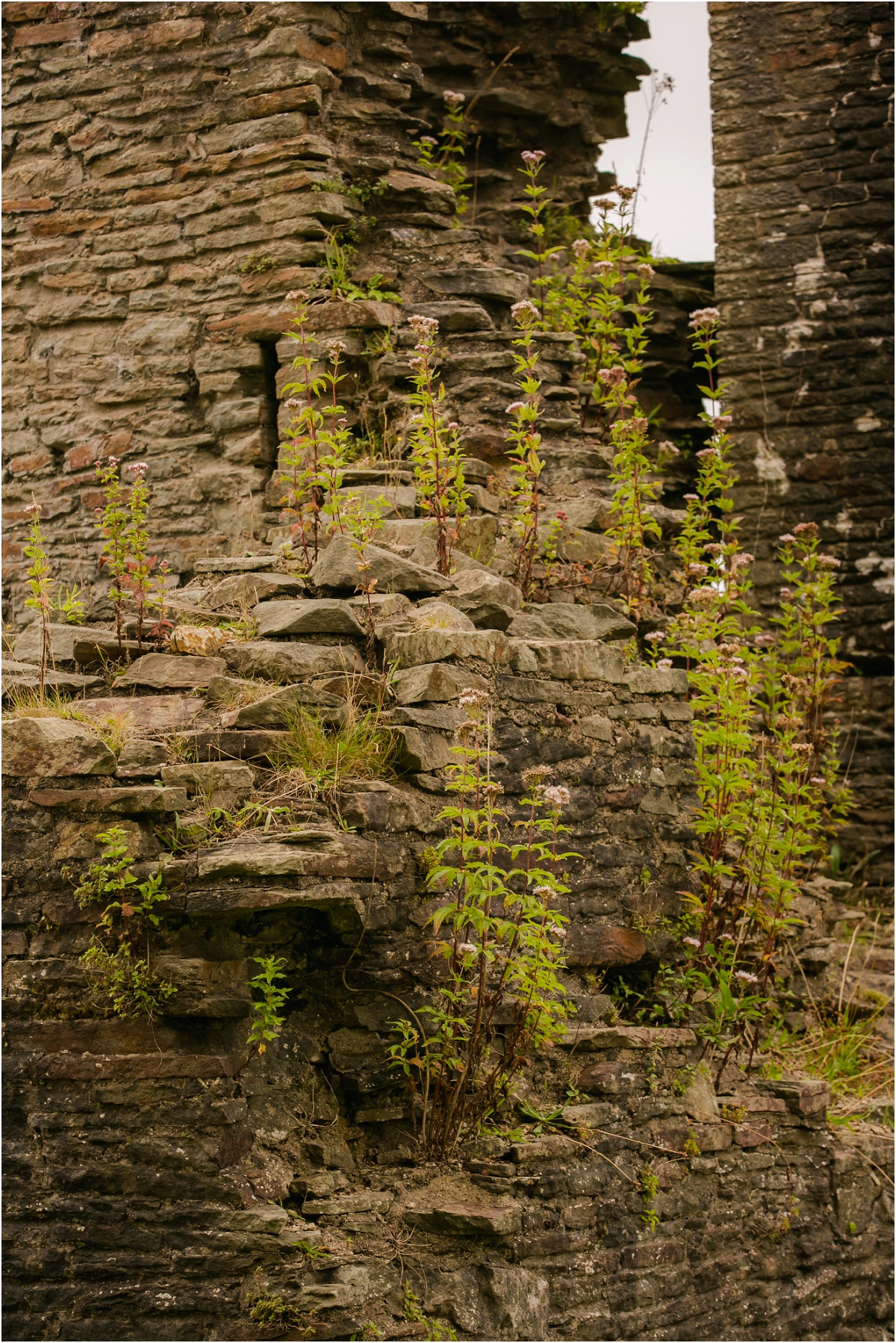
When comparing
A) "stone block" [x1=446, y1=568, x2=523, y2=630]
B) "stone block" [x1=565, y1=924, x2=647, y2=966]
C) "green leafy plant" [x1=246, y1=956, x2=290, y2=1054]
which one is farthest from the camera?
"stone block" [x1=446, y1=568, x2=523, y2=630]

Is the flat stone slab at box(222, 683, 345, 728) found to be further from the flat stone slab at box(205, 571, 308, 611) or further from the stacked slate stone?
the flat stone slab at box(205, 571, 308, 611)

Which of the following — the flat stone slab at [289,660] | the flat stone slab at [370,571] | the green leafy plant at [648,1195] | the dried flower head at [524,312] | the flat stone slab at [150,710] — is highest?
the dried flower head at [524,312]

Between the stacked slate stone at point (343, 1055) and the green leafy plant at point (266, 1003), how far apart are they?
0.06 m

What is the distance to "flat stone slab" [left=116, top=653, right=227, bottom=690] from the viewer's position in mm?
4215

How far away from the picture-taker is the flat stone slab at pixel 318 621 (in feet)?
14.0

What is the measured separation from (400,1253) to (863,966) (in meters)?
3.92

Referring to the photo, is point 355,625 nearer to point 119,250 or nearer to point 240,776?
point 240,776

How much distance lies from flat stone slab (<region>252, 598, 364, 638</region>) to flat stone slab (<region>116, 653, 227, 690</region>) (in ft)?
0.77

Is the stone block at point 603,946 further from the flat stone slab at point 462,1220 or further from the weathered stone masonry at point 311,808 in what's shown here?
the flat stone slab at point 462,1220

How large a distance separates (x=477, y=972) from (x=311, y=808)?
2.56 feet

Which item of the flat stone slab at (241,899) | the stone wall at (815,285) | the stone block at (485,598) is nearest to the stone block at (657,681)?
the stone block at (485,598)

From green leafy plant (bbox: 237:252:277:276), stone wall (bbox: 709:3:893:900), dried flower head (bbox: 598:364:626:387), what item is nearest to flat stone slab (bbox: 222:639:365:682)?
dried flower head (bbox: 598:364:626:387)

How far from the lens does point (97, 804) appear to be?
3.49m

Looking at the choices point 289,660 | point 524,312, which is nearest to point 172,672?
point 289,660
